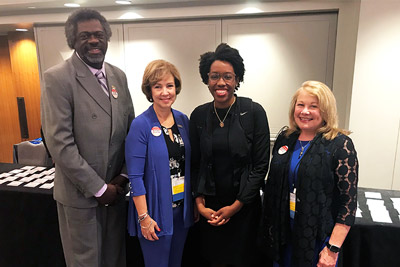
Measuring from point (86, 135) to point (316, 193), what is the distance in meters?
1.09

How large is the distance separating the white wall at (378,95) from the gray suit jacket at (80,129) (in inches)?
94.1

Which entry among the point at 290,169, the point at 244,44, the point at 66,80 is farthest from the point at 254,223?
the point at 244,44

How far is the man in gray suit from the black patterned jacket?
83cm

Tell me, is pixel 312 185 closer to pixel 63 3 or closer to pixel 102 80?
pixel 102 80

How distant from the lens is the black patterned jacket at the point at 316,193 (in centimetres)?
118

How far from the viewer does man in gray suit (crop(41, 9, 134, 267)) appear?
133 cm

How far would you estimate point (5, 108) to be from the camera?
5148mm

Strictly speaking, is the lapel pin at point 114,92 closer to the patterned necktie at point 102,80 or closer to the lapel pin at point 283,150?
the patterned necktie at point 102,80

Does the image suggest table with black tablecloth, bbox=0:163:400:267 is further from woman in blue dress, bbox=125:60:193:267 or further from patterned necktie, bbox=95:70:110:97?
patterned necktie, bbox=95:70:110:97

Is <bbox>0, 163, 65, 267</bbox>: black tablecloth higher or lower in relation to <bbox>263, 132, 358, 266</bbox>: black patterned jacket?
lower

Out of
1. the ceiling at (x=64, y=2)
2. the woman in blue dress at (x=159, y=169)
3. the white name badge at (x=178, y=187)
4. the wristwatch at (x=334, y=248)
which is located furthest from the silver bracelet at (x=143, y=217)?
the ceiling at (x=64, y=2)

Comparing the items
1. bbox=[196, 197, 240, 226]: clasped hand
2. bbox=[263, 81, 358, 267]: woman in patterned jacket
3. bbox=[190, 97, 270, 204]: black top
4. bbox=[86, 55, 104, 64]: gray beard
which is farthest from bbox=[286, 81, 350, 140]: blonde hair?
bbox=[86, 55, 104, 64]: gray beard

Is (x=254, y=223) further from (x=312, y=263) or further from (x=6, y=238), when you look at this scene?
(x=6, y=238)

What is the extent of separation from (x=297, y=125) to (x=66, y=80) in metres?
1.12
